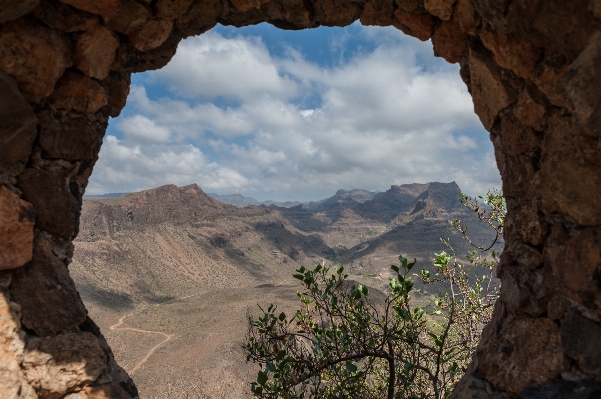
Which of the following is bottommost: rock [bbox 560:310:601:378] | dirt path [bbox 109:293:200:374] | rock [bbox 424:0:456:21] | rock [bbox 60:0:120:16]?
dirt path [bbox 109:293:200:374]

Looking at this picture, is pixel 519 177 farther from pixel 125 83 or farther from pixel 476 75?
pixel 125 83

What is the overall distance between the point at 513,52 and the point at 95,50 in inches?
158

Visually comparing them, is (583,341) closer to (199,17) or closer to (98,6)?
(199,17)

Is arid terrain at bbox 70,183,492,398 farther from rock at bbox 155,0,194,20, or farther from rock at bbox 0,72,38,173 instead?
rock at bbox 155,0,194,20

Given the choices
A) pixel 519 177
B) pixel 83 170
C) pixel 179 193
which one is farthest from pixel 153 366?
pixel 179 193

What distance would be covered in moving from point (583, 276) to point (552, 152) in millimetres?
904

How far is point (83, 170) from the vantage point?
12.4ft

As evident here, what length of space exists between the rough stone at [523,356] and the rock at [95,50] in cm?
476

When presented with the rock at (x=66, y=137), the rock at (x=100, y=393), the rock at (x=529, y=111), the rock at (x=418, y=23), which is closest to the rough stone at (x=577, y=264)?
the rock at (x=529, y=111)

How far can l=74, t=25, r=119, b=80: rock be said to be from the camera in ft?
10.8

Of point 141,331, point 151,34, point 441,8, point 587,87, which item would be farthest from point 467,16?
point 141,331

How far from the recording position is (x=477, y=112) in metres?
3.22

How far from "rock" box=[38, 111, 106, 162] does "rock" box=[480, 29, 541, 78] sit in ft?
13.5

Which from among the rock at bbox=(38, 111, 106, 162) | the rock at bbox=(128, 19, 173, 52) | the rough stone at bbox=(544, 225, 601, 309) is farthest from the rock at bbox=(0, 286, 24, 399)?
the rough stone at bbox=(544, 225, 601, 309)
